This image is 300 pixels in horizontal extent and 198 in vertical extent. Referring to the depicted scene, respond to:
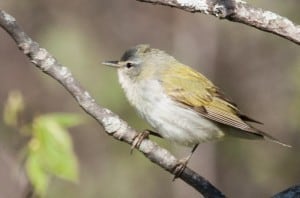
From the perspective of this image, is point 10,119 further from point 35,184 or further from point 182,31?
point 182,31

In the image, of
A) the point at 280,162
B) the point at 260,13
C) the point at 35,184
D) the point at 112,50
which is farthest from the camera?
the point at 112,50

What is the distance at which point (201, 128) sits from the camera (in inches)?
208

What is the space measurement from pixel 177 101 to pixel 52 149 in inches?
40.2

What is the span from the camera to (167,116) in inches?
201

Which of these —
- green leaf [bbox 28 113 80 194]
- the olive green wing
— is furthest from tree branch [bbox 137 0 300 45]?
the olive green wing

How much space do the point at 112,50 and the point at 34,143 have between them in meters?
4.95

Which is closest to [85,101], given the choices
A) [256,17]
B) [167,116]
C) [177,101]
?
[256,17]

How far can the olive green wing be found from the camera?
530 cm

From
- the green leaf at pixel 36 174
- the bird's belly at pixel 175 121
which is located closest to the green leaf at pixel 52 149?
the green leaf at pixel 36 174

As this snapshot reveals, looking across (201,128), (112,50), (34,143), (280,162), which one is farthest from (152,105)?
(112,50)

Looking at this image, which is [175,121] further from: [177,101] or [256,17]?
[256,17]

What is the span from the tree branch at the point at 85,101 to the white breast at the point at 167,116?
0.99m

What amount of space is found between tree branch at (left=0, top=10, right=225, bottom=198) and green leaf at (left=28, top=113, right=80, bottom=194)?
643 millimetres

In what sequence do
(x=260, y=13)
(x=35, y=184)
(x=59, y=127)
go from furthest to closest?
(x=59, y=127)
(x=35, y=184)
(x=260, y=13)
